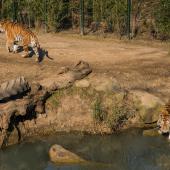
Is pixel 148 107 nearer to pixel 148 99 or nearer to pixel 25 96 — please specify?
pixel 148 99

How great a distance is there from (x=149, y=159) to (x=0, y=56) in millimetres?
5486

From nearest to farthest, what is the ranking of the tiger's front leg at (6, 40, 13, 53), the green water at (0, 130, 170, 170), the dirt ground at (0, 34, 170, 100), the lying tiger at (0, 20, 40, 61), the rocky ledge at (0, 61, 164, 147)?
the green water at (0, 130, 170, 170) < the rocky ledge at (0, 61, 164, 147) < the dirt ground at (0, 34, 170, 100) < the lying tiger at (0, 20, 40, 61) < the tiger's front leg at (6, 40, 13, 53)

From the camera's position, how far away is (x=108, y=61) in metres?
14.1

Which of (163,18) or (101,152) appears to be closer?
(101,152)

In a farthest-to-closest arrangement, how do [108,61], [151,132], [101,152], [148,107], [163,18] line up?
[163,18] → [108,61] → [148,107] → [151,132] → [101,152]

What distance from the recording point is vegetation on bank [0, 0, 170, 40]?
16.9 meters

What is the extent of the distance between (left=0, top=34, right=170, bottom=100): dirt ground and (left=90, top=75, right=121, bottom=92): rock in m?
0.27

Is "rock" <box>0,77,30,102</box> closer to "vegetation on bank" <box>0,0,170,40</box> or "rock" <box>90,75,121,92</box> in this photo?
"rock" <box>90,75,121,92</box>

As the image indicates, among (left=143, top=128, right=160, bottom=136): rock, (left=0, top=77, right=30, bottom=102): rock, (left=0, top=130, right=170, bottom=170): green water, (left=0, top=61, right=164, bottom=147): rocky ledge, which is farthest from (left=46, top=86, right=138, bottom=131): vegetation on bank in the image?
(left=0, top=77, right=30, bottom=102): rock

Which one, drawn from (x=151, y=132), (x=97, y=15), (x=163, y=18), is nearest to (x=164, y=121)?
(x=151, y=132)

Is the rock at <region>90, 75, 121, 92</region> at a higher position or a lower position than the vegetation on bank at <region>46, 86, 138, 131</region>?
higher

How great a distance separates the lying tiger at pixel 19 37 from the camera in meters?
14.1

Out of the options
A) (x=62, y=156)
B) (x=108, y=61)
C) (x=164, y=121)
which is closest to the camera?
(x=62, y=156)

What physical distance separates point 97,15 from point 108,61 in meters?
3.89
